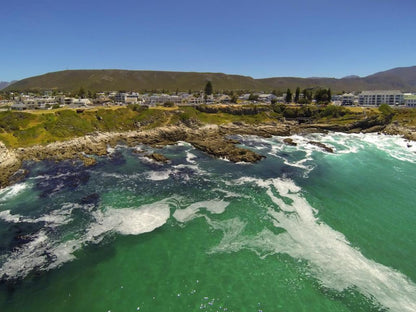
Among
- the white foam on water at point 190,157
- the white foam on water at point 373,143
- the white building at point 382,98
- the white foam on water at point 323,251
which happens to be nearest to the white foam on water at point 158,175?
the white foam on water at point 190,157

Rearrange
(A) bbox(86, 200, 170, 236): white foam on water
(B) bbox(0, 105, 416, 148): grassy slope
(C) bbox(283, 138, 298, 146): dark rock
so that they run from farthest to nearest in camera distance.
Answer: (C) bbox(283, 138, 298, 146): dark rock < (B) bbox(0, 105, 416, 148): grassy slope < (A) bbox(86, 200, 170, 236): white foam on water

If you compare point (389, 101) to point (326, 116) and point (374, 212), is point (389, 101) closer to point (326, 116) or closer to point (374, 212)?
point (326, 116)

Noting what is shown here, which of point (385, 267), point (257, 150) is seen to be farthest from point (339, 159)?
point (385, 267)

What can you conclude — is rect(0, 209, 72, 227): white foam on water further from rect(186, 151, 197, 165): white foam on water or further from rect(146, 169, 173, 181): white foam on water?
rect(186, 151, 197, 165): white foam on water

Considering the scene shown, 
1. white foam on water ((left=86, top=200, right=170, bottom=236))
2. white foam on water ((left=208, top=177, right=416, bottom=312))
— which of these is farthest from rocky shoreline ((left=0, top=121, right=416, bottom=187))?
white foam on water ((left=208, top=177, right=416, bottom=312))

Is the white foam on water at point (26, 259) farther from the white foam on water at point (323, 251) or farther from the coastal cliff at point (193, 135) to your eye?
the coastal cliff at point (193, 135)
